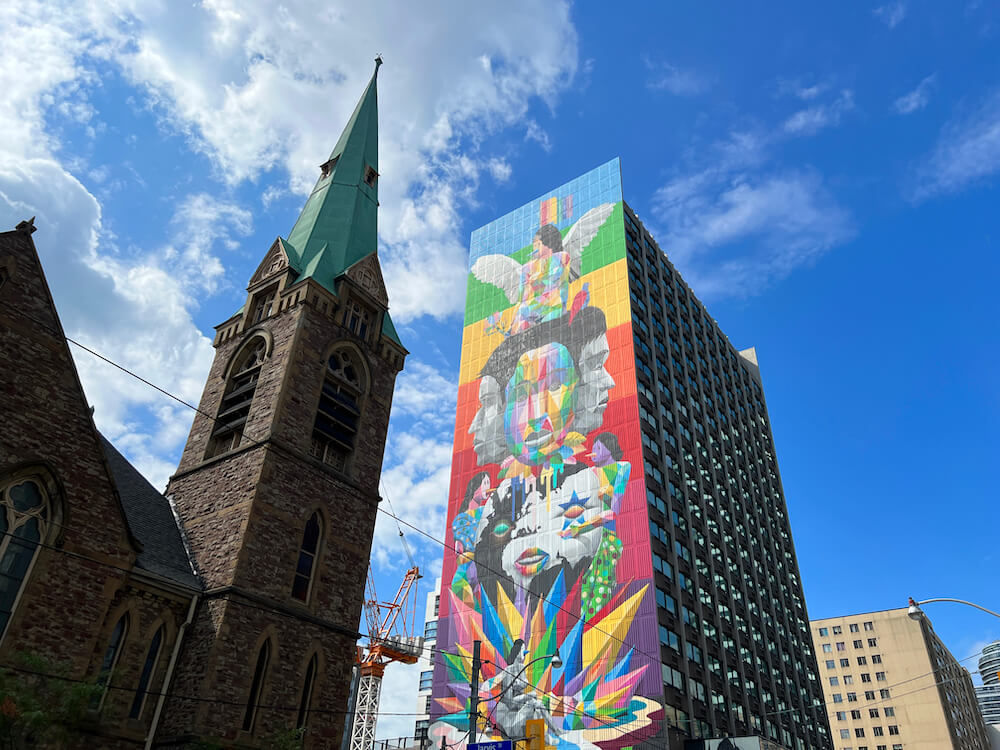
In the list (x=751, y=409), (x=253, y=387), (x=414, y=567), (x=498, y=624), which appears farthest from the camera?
(x=414, y=567)

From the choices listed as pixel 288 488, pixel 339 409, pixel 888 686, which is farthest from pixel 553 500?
pixel 888 686

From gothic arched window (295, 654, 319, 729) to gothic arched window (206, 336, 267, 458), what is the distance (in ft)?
32.7

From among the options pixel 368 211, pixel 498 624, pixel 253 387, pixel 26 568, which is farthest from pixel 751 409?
pixel 26 568

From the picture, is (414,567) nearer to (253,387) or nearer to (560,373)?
(560,373)

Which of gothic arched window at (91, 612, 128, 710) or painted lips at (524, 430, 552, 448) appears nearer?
gothic arched window at (91, 612, 128, 710)

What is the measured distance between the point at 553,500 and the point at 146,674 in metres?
45.6

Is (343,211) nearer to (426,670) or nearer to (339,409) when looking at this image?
(339,409)

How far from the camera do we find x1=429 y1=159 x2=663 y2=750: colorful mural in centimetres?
5841

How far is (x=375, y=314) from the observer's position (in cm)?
4025

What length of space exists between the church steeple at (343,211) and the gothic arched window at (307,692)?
701 inches

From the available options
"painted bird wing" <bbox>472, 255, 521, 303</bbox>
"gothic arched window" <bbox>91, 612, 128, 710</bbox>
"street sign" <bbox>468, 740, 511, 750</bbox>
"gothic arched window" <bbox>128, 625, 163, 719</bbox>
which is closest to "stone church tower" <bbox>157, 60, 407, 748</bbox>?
"gothic arched window" <bbox>128, 625, 163, 719</bbox>

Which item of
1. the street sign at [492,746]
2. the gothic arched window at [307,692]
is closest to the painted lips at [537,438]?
the gothic arched window at [307,692]

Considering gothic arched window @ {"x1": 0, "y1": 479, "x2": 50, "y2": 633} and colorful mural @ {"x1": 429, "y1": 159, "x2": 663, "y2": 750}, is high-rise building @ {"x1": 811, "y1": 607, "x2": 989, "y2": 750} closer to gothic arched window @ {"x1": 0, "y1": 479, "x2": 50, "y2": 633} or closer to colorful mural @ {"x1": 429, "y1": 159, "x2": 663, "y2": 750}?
colorful mural @ {"x1": 429, "y1": 159, "x2": 663, "y2": 750}

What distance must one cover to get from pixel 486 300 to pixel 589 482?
30.1 m
